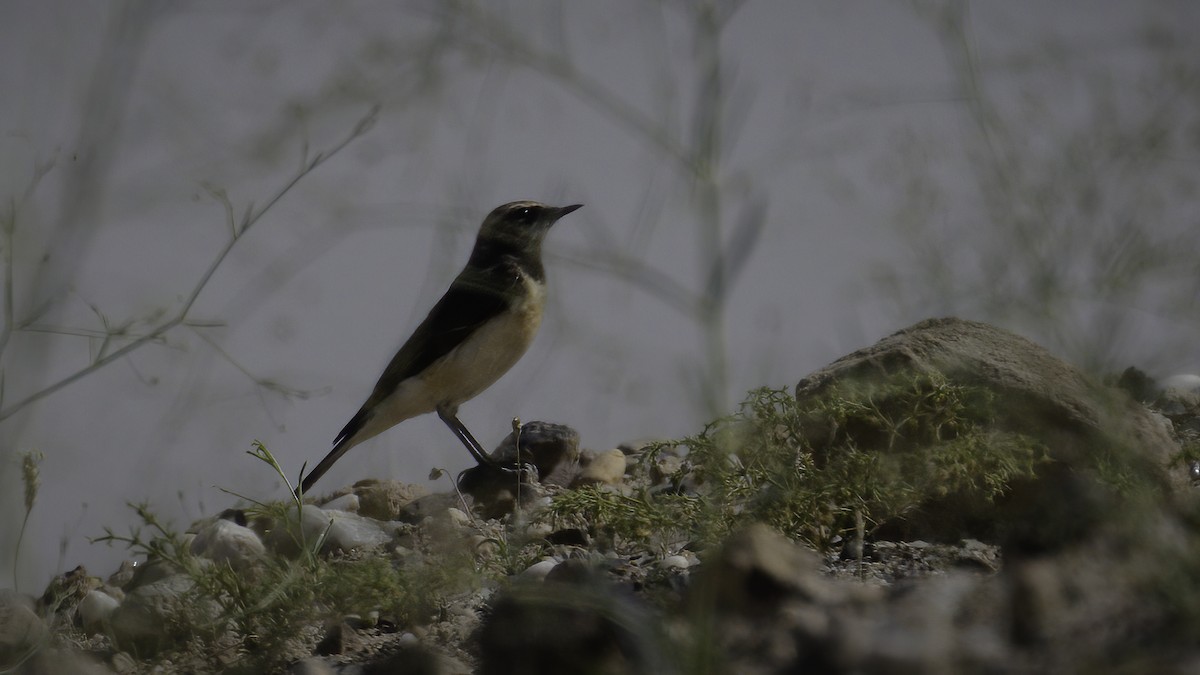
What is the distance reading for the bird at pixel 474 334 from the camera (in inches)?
205

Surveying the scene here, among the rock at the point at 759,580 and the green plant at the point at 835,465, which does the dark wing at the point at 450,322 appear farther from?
the rock at the point at 759,580

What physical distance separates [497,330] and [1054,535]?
3.44m

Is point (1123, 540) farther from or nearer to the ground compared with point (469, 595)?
farther from the ground

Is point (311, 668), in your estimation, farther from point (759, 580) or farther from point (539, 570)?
point (759, 580)

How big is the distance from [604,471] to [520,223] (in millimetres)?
1471

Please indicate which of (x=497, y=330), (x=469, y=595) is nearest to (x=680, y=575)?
(x=469, y=595)

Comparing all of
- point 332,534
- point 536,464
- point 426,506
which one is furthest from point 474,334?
point 332,534

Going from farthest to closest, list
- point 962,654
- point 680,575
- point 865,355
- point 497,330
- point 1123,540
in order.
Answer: point 497,330, point 865,355, point 680,575, point 1123,540, point 962,654

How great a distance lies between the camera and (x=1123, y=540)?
187 cm

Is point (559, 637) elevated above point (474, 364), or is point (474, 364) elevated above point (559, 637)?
point (474, 364)

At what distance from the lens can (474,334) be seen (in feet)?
17.3

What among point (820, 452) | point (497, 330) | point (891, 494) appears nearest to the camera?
point (891, 494)

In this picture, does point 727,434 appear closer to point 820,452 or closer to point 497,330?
point 820,452

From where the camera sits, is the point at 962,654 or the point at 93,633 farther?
the point at 93,633
